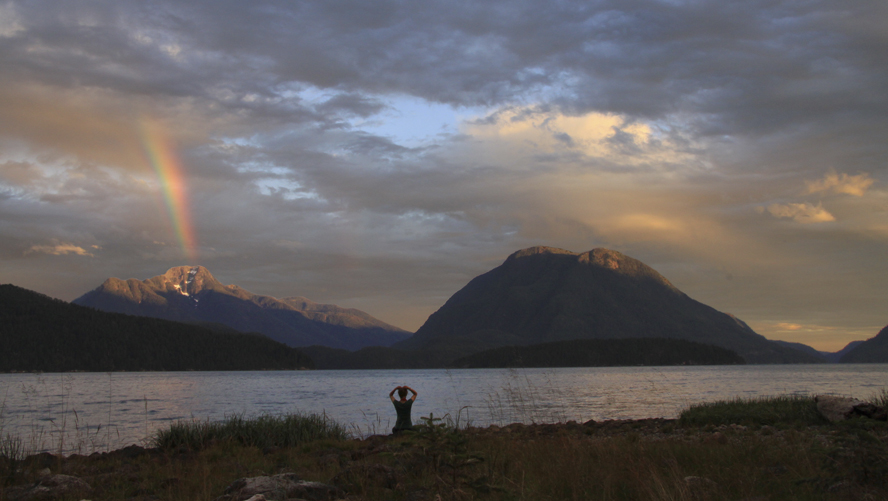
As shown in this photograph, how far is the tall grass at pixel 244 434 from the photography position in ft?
59.0

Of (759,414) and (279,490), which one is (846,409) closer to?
(759,414)

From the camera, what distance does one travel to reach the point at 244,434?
18.6m

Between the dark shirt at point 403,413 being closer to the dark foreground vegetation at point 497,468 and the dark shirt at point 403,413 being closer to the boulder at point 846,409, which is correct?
the dark foreground vegetation at point 497,468

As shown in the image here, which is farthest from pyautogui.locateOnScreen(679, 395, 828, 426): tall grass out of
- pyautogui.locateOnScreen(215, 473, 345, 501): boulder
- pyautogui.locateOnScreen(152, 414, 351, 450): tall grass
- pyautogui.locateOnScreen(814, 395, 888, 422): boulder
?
pyautogui.locateOnScreen(215, 473, 345, 501): boulder

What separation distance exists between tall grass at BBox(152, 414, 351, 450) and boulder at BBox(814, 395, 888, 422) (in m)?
16.5

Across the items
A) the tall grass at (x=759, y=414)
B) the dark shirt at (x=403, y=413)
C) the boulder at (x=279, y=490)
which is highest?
the boulder at (x=279, y=490)

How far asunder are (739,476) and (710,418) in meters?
14.4

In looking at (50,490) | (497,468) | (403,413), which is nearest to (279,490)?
(497,468)

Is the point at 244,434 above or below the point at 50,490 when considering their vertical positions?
below

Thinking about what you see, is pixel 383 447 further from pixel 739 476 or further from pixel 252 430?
pixel 739 476

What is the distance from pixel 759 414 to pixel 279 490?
62.4ft

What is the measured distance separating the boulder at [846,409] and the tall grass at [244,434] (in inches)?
649

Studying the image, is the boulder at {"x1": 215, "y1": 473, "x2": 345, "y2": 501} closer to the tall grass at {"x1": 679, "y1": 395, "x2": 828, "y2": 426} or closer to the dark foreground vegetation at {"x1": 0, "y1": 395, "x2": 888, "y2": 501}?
the dark foreground vegetation at {"x1": 0, "y1": 395, "x2": 888, "y2": 501}

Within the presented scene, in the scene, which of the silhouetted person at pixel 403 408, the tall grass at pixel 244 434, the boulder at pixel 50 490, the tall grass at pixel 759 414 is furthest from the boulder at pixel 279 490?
the tall grass at pixel 759 414
